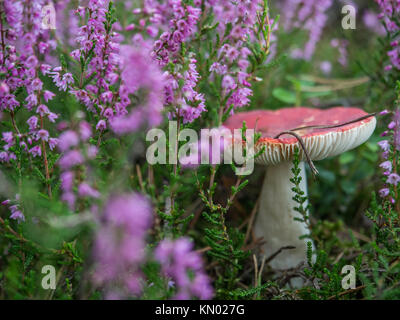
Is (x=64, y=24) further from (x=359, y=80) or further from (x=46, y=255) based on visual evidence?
(x=359, y=80)

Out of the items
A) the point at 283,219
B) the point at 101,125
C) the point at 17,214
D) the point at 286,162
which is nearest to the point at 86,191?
the point at 101,125

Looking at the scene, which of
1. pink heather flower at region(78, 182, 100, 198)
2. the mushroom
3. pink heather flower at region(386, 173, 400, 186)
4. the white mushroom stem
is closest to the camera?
pink heather flower at region(78, 182, 100, 198)

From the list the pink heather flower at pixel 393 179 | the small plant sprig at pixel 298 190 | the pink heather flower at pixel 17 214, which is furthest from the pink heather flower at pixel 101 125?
the pink heather flower at pixel 393 179

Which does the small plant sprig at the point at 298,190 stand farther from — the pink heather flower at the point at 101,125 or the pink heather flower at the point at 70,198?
the pink heather flower at the point at 70,198

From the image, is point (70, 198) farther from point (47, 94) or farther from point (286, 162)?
point (286, 162)

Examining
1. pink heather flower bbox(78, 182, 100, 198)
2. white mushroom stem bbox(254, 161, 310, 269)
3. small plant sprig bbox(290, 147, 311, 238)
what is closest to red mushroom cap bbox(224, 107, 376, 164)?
small plant sprig bbox(290, 147, 311, 238)

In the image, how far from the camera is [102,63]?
170cm

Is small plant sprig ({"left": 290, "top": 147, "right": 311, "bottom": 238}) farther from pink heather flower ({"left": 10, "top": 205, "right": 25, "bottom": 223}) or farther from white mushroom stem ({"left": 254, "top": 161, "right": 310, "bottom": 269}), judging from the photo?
pink heather flower ({"left": 10, "top": 205, "right": 25, "bottom": 223})

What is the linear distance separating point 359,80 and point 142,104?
10.0 ft

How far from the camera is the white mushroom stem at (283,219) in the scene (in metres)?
2.38

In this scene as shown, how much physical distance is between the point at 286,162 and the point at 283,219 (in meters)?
0.42

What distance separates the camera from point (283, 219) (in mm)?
2412

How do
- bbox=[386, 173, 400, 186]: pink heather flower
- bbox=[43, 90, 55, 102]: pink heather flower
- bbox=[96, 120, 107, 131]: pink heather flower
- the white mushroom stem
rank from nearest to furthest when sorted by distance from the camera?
→ bbox=[43, 90, 55, 102]: pink heather flower < bbox=[96, 120, 107, 131]: pink heather flower < bbox=[386, 173, 400, 186]: pink heather flower < the white mushroom stem

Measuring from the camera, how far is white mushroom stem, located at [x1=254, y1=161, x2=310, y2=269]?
2.38 m
